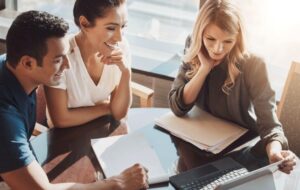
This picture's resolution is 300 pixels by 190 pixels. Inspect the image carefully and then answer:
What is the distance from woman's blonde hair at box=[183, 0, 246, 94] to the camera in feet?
5.60

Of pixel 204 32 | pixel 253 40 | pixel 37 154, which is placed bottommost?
pixel 37 154

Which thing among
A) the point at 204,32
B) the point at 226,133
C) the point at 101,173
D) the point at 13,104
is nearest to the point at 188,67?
the point at 204,32

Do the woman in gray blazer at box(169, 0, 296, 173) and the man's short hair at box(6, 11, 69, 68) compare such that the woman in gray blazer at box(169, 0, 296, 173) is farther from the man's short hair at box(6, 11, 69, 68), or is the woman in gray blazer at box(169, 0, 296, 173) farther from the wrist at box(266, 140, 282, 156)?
the man's short hair at box(6, 11, 69, 68)

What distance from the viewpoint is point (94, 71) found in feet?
6.33

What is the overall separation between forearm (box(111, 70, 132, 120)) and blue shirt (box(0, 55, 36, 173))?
0.48 meters

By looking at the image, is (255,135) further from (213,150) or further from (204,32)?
(204,32)

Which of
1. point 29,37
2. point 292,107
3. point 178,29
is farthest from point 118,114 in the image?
point 178,29

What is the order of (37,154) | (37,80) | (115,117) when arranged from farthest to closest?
(115,117) → (37,154) → (37,80)

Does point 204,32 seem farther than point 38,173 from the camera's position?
Yes

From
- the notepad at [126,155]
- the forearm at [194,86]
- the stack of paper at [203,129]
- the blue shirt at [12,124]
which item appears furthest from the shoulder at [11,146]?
the forearm at [194,86]

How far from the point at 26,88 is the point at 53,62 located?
13 centimetres

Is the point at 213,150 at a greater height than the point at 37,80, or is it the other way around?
the point at 37,80

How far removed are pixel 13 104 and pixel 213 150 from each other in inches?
29.4

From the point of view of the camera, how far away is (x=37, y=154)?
1.59 meters
